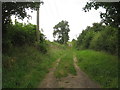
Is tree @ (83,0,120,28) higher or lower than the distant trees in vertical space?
higher

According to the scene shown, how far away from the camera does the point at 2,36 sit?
11.3 metres

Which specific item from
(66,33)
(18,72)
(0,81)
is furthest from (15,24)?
(66,33)

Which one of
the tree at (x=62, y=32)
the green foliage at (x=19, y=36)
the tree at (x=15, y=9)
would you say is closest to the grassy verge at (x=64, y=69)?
the green foliage at (x=19, y=36)

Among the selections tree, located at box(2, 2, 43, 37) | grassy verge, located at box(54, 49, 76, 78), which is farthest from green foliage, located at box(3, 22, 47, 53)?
grassy verge, located at box(54, 49, 76, 78)

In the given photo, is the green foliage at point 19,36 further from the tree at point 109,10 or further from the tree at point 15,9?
the tree at point 109,10

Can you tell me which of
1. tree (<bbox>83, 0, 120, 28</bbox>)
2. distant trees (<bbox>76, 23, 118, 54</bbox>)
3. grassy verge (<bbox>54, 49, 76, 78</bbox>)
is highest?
tree (<bbox>83, 0, 120, 28</bbox>)

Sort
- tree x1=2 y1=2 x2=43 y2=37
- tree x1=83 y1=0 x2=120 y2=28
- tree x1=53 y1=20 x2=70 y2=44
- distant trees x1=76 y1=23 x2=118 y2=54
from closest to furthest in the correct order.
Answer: tree x1=83 y1=0 x2=120 y2=28
tree x1=2 y1=2 x2=43 y2=37
distant trees x1=76 y1=23 x2=118 y2=54
tree x1=53 y1=20 x2=70 y2=44

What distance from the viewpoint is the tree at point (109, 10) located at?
946cm

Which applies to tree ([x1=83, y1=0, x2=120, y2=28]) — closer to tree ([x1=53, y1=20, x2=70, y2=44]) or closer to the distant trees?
the distant trees

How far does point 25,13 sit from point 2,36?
9.08 ft

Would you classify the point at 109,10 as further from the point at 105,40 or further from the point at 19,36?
the point at 105,40

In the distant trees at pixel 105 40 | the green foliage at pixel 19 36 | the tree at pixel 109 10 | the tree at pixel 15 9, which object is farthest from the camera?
the distant trees at pixel 105 40

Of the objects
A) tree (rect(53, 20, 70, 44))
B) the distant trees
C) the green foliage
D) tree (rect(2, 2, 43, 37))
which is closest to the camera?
tree (rect(2, 2, 43, 37))

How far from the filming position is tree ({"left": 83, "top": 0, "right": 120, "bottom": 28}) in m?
9.46
